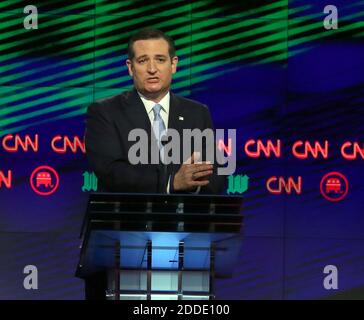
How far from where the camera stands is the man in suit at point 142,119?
5.13 meters

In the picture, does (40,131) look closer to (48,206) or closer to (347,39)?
(48,206)

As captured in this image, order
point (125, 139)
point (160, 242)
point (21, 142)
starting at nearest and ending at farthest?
point (160, 242) < point (125, 139) < point (21, 142)

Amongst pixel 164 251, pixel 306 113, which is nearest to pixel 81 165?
pixel 306 113

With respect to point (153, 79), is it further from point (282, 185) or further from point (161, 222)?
point (282, 185)

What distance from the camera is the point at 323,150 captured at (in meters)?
8.84

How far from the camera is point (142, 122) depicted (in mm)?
5367

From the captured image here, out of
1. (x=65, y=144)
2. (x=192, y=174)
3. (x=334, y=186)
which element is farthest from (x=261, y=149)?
(x=192, y=174)

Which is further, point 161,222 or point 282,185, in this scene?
point 282,185

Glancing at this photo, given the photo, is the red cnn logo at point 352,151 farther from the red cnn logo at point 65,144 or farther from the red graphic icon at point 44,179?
the red graphic icon at point 44,179

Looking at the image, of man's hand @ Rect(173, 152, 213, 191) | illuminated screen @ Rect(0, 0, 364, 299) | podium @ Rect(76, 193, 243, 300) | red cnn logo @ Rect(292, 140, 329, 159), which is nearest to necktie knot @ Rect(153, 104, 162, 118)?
man's hand @ Rect(173, 152, 213, 191)

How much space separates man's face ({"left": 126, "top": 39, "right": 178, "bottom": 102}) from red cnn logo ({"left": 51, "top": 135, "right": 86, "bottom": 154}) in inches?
134

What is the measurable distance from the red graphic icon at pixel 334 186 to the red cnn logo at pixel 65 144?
1733mm

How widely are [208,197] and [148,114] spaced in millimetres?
788

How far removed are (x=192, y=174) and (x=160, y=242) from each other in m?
0.30
